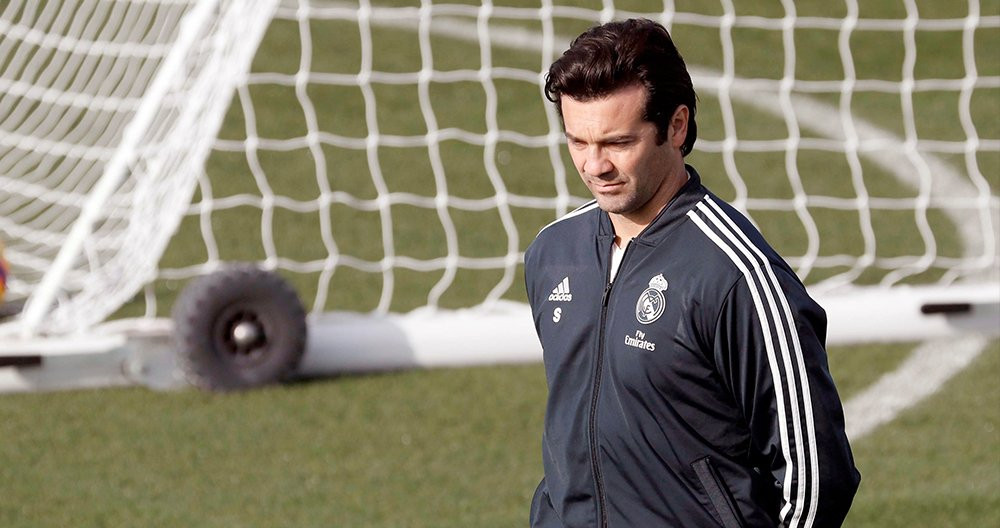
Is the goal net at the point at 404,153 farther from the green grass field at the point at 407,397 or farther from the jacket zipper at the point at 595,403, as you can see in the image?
the jacket zipper at the point at 595,403

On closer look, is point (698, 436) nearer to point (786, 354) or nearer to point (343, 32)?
point (786, 354)

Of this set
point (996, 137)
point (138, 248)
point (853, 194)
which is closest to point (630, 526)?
point (138, 248)

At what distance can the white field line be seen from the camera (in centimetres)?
582

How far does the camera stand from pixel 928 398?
5.84 meters

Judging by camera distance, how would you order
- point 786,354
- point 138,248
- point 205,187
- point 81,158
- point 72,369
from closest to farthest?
point 786,354
point 72,369
point 138,248
point 205,187
point 81,158

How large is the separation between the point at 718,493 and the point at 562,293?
494 mm

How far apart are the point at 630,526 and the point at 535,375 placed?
3.49 metres

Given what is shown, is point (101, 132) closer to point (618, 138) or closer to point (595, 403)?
point (595, 403)

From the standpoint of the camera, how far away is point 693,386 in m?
2.54

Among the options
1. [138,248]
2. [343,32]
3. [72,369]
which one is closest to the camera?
[72,369]

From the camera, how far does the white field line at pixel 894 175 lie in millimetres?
5816

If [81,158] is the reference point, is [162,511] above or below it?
below

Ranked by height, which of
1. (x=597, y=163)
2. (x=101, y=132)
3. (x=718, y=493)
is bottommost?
(x=101, y=132)

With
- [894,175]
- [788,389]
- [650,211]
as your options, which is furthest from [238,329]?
[894,175]
